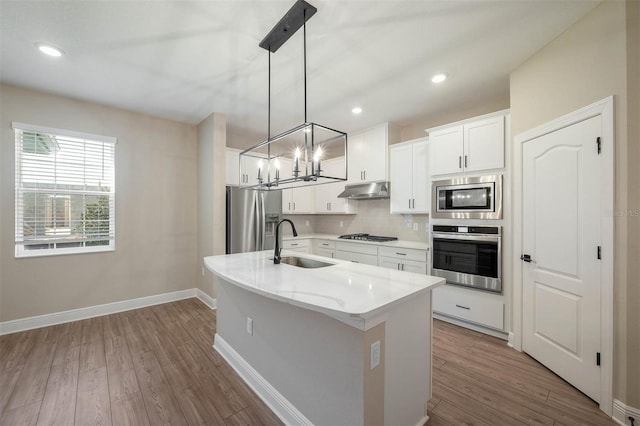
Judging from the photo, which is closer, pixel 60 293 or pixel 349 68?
pixel 349 68

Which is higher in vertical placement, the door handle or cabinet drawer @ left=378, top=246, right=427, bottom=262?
the door handle

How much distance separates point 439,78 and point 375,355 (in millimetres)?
2758

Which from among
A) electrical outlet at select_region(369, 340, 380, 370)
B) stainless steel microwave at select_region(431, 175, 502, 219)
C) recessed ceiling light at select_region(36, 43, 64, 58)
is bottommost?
electrical outlet at select_region(369, 340, 380, 370)

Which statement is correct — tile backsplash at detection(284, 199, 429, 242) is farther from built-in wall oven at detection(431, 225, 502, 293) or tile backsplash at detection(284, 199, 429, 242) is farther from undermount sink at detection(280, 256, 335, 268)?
undermount sink at detection(280, 256, 335, 268)

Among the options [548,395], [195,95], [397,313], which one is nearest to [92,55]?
[195,95]

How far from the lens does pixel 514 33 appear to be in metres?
2.08

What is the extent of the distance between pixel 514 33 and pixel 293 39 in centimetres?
177

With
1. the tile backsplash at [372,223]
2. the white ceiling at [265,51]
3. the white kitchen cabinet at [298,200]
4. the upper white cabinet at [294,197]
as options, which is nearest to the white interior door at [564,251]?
the white ceiling at [265,51]

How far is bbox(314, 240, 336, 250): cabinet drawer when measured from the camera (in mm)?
4676

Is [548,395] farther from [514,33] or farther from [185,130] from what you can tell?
[185,130]

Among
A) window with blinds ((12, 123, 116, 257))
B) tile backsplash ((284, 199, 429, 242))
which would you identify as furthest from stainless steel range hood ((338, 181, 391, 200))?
window with blinds ((12, 123, 116, 257))

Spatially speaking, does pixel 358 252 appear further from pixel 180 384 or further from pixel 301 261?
pixel 180 384

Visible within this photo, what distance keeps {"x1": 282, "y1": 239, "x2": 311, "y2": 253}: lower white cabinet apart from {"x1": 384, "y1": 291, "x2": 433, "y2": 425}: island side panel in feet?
10.7

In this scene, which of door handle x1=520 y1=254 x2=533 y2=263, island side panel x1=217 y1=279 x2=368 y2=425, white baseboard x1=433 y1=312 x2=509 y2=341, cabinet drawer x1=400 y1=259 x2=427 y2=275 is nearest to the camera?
island side panel x1=217 y1=279 x2=368 y2=425
